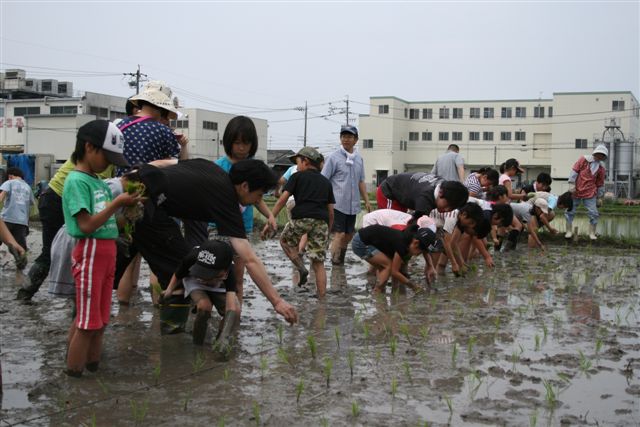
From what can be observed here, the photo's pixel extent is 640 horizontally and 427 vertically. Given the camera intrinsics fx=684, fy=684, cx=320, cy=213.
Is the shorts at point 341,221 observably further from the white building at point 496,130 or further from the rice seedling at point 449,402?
the white building at point 496,130

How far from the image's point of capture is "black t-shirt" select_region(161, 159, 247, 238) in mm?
4402

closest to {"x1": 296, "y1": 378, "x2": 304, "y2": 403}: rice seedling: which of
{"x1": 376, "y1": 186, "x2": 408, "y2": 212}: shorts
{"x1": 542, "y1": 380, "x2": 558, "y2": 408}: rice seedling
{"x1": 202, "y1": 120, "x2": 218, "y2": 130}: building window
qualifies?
{"x1": 542, "y1": 380, "x2": 558, "y2": 408}: rice seedling

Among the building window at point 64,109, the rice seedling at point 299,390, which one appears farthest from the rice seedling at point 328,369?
the building window at point 64,109

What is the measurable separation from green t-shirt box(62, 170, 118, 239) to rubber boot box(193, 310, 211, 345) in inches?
37.4

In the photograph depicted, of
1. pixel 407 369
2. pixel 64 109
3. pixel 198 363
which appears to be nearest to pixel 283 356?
pixel 198 363

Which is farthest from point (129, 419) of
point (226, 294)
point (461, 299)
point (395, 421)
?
point (461, 299)

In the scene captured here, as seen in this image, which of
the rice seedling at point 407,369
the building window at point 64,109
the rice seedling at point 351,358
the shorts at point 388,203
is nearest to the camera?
the rice seedling at point 407,369

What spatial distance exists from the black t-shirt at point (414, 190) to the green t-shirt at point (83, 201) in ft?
13.4

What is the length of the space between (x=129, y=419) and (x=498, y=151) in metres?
66.5

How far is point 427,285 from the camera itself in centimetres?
749

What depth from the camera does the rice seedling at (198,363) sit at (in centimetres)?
401

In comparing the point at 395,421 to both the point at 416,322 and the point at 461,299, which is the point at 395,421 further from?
the point at 461,299

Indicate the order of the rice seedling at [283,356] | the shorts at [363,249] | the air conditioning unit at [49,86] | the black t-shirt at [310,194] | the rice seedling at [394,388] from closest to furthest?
the rice seedling at [394,388] → the rice seedling at [283,356] → the black t-shirt at [310,194] → the shorts at [363,249] → the air conditioning unit at [49,86]

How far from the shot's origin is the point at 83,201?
3609mm
